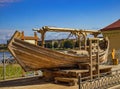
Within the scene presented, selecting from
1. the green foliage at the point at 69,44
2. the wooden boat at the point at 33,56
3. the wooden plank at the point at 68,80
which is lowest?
the wooden plank at the point at 68,80

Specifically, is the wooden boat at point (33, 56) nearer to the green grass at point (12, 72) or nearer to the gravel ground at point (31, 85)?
the gravel ground at point (31, 85)

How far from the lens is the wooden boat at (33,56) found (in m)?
10.0

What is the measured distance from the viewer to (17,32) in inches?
392

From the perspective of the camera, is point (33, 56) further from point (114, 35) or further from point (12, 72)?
point (114, 35)

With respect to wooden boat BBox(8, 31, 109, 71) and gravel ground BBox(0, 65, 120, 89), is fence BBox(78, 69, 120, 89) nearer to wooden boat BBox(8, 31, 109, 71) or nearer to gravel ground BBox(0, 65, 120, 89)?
gravel ground BBox(0, 65, 120, 89)

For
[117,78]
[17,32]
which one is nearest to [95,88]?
[117,78]

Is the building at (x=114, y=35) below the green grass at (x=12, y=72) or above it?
above

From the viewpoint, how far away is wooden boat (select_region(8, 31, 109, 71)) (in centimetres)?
1000

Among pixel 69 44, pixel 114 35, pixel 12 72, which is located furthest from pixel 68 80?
pixel 114 35

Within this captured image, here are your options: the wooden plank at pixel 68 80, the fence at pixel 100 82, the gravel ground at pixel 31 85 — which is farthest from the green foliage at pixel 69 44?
the fence at pixel 100 82

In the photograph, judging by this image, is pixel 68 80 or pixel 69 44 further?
pixel 69 44

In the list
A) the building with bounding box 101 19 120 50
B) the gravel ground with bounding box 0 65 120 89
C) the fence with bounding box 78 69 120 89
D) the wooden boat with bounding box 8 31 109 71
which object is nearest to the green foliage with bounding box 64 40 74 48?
the wooden boat with bounding box 8 31 109 71

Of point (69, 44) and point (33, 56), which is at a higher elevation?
point (69, 44)

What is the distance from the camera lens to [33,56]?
33.4 ft
